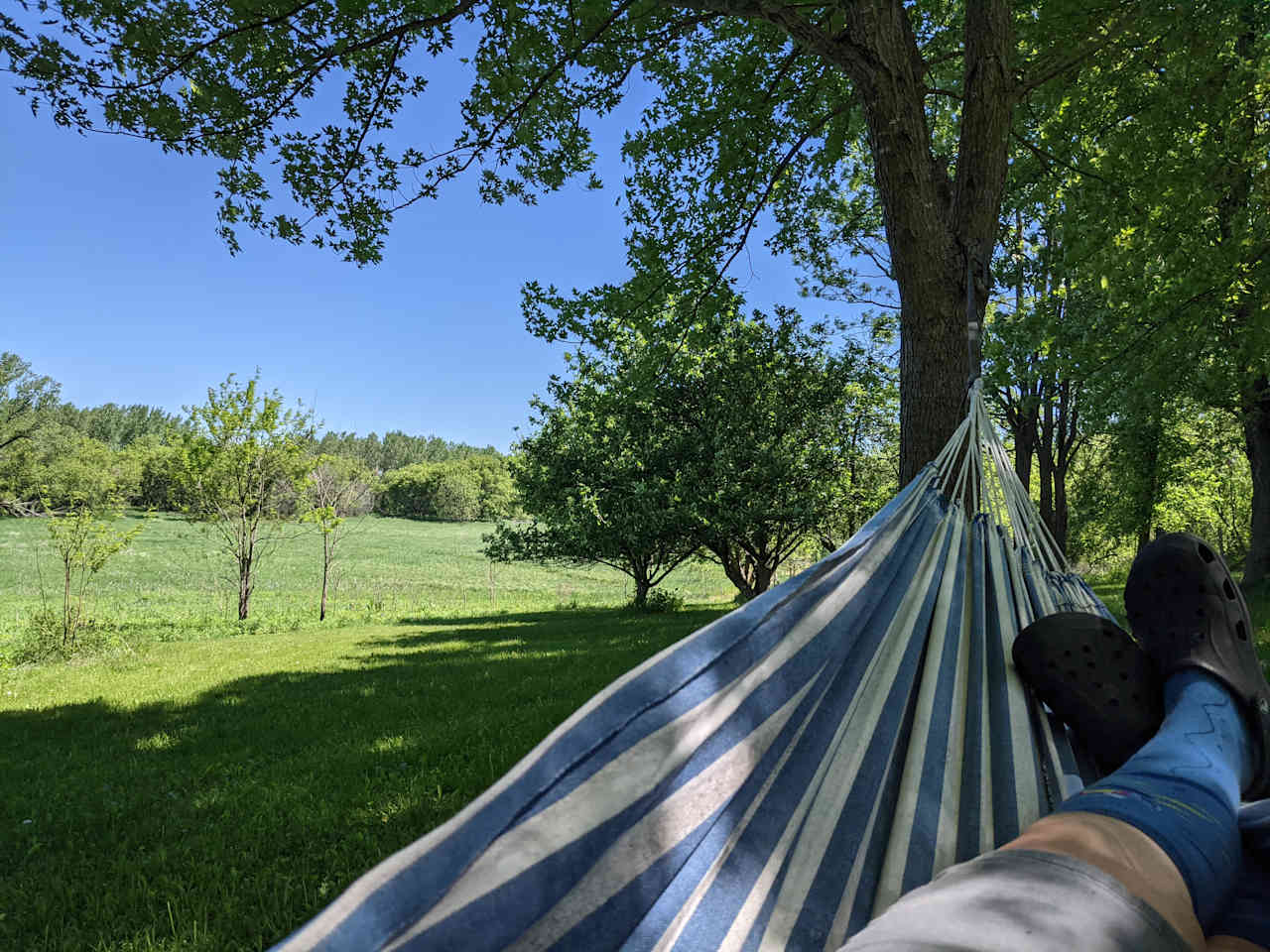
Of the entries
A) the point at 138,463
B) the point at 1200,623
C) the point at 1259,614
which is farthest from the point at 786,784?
the point at 138,463

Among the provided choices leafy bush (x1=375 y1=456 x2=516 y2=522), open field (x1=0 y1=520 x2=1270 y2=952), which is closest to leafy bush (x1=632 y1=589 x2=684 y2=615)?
open field (x1=0 y1=520 x2=1270 y2=952)

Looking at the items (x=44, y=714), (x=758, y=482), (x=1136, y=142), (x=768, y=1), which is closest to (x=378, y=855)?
(x=768, y=1)

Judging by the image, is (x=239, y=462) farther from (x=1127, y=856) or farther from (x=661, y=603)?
(x=1127, y=856)

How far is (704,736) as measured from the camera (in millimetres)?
750

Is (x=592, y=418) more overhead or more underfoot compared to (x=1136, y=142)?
more underfoot

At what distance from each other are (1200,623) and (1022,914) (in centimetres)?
121

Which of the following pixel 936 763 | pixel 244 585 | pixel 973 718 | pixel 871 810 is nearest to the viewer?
pixel 871 810

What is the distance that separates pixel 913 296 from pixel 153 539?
33111mm

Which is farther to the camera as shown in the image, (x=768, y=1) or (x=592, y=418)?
(x=592, y=418)

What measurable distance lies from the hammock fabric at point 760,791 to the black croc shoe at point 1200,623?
1.00 ft

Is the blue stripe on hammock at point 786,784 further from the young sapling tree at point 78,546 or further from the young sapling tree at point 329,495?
the young sapling tree at point 329,495

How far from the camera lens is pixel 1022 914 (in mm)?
513

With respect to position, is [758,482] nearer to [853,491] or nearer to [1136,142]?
[853,491]

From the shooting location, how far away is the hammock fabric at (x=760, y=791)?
561 millimetres
